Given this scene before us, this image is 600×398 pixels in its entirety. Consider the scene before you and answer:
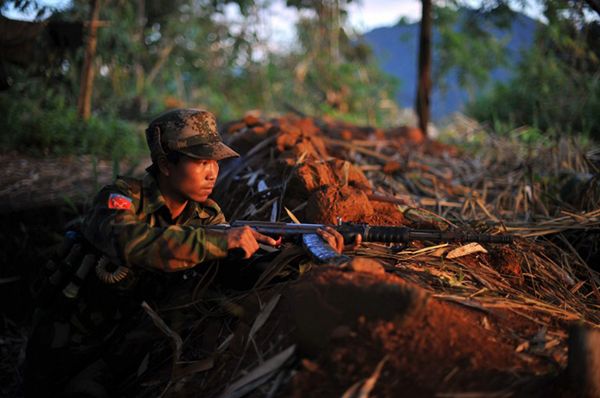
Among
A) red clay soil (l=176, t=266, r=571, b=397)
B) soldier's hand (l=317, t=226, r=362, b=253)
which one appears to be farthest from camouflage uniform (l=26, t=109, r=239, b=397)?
red clay soil (l=176, t=266, r=571, b=397)

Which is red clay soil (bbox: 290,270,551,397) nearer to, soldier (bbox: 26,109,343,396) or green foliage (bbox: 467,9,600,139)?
soldier (bbox: 26,109,343,396)

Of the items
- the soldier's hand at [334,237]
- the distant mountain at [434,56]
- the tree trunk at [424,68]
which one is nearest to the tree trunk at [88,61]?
the tree trunk at [424,68]

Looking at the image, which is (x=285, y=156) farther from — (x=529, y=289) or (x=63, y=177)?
(x=63, y=177)

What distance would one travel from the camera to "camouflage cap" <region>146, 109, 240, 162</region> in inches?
105

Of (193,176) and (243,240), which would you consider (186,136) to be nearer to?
(193,176)

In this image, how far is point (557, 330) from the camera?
2207 mm

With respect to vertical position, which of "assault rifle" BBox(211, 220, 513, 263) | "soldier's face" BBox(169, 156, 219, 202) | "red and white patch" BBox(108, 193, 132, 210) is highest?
"soldier's face" BBox(169, 156, 219, 202)

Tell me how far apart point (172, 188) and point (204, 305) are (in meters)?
0.64

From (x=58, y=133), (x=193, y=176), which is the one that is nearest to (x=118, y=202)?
(x=193, y=176)

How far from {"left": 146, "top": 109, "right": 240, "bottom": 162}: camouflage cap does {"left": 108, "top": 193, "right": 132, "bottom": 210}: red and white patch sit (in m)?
0.26

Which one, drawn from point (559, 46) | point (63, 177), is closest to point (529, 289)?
point (63, 177)

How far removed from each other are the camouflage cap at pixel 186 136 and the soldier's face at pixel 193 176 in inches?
2.3

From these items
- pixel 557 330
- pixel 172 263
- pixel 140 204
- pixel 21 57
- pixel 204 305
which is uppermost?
pixel 21 57

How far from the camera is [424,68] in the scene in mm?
8477
